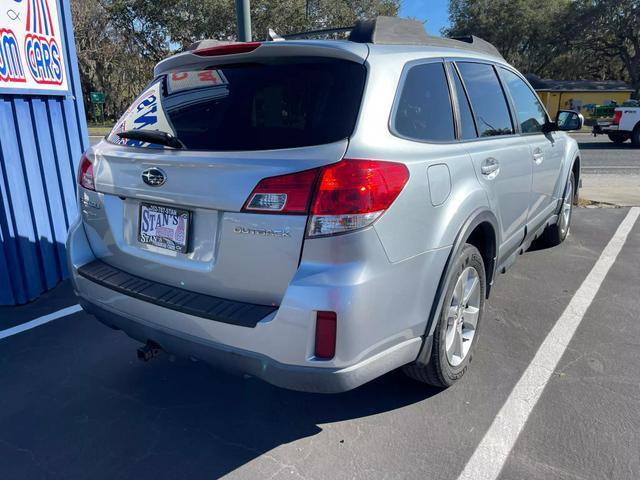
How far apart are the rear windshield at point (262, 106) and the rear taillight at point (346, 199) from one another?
17 centimetres

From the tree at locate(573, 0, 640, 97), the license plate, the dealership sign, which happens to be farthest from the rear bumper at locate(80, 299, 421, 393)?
the tree at locate(573, 0, 640, 97)

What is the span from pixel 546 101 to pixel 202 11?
26.7 m

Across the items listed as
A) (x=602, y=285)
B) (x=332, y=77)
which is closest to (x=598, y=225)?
(x=602, y=285)

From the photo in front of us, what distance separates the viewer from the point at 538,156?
409cm

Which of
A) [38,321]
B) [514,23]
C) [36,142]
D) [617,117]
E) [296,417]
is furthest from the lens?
[514,23]

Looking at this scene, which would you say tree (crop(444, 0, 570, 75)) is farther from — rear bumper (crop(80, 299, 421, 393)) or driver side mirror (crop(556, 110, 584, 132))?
rear bumper (crop(80, 299, 421, 393))

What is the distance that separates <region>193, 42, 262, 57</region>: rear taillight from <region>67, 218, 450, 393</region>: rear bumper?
109 cm

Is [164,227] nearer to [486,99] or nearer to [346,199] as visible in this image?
[346,199]

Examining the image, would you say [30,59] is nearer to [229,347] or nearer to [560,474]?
[229,347]

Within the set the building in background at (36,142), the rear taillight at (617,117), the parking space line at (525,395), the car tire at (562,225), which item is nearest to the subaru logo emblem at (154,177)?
the parking space line at (525,395)

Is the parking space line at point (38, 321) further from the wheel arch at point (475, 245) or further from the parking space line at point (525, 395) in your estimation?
the parking space line at point (525, 395)

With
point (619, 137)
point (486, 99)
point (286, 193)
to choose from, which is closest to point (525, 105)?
point (486, 99)

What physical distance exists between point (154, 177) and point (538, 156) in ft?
9.98

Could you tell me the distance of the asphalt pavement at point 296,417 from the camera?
240 centimetres
